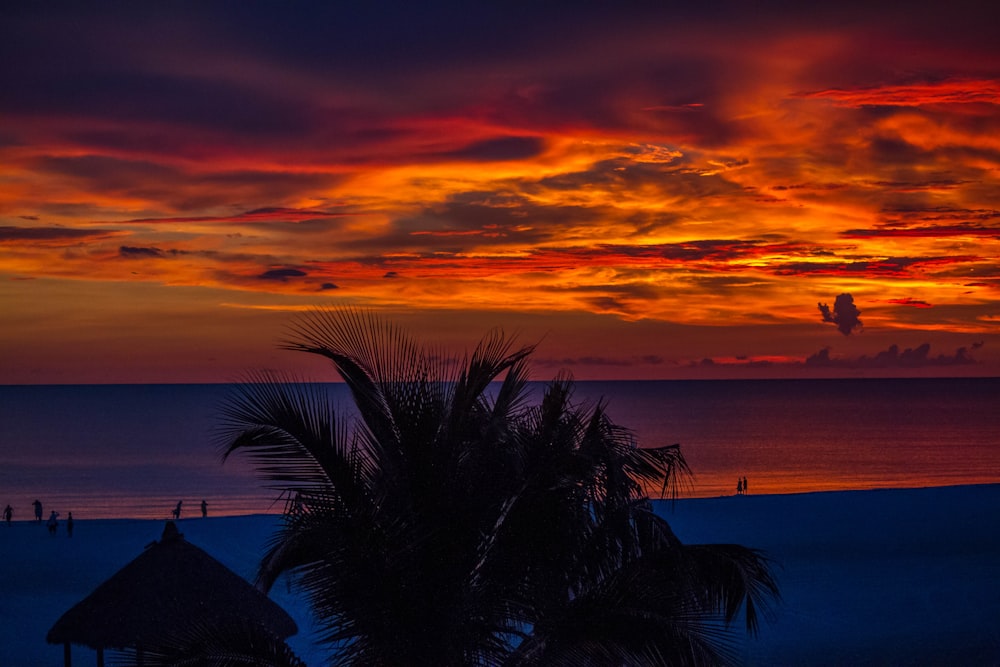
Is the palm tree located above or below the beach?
above

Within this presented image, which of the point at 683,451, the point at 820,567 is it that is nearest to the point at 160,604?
the point at 820,567

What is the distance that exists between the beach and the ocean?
4791mm

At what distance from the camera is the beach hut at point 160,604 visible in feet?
32.8

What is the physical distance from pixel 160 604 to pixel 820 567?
63.9ft

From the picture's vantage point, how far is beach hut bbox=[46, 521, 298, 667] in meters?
9.99

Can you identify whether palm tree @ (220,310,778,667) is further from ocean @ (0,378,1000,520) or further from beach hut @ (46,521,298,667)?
ocean @ (0,378,1000,520)

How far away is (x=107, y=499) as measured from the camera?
5759 centimetres

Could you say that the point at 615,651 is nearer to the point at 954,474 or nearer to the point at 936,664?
the point at 936,664

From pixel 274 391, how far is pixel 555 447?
2.11m

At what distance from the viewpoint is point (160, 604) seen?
10117mm

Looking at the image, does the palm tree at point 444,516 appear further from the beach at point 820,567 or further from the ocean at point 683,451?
the ocean at point 683,451

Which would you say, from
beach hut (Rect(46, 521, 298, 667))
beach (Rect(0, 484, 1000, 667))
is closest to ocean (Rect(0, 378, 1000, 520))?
beach (Rect(0, 484, 1000, 667))

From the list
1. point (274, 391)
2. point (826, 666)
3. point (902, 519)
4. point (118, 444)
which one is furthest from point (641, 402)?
point (274, 391)

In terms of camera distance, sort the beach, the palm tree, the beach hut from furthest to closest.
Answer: the beach
the beach hut
the palm tree
